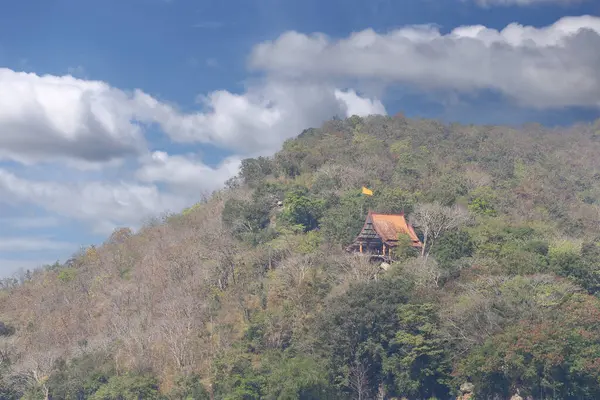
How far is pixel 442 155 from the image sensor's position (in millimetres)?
72688

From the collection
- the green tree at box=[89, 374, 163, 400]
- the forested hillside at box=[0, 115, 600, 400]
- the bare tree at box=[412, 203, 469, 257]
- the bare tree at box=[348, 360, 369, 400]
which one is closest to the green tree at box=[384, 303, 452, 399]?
the forested hillside at box=[0, 115, 600, 400]

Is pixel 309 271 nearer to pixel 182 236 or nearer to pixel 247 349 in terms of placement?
pixel 247 349

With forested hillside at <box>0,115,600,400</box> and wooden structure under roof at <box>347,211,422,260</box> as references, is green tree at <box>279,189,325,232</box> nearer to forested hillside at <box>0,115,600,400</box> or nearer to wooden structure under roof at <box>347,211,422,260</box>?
forested hillside at <box>0,115,600,400</box>

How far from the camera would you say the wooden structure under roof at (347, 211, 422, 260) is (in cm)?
4450

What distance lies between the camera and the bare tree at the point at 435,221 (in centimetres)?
4516

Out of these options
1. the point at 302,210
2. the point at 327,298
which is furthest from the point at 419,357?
the point at 302,210

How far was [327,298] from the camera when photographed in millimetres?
39594

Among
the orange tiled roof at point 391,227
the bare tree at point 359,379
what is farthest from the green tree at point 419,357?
the orange tiled roof at point 391,227

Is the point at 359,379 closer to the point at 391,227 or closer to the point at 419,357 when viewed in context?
the point at 419,357

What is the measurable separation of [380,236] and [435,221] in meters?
3.93

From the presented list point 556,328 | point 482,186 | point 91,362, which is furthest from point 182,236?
point 556,328

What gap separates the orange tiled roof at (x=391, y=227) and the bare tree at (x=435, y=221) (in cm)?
81

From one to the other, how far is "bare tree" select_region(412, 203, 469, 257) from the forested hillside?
0.49ft

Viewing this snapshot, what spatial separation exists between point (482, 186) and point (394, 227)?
16256 millimetres
